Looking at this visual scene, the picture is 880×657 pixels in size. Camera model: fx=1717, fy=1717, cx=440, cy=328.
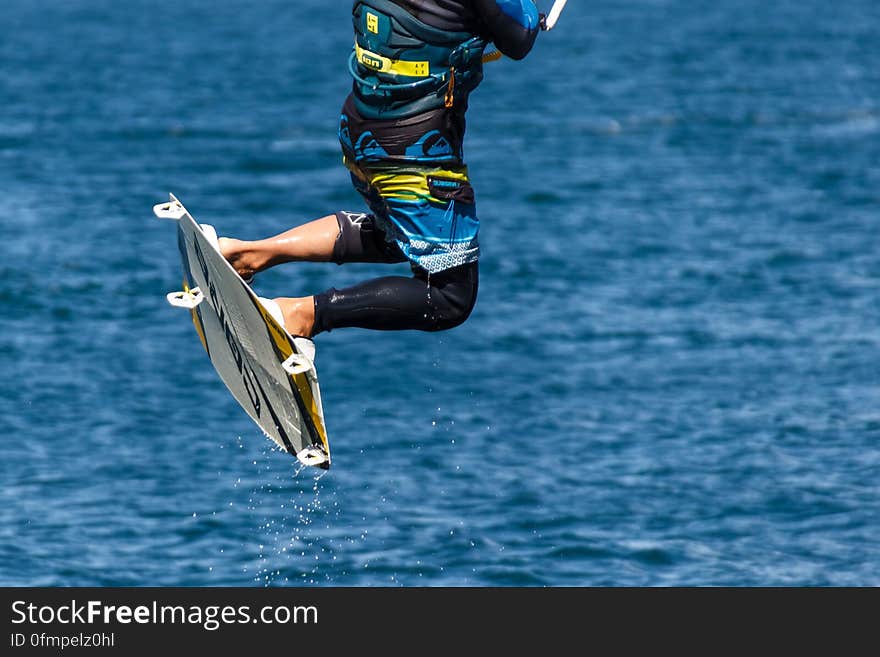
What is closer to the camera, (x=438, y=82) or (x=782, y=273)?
(x=438, y=82)

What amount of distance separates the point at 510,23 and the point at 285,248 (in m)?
2.09

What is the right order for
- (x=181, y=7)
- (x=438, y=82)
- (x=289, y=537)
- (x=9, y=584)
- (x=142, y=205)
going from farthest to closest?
(x=181, y=7) < (x=142, y=205) < (x=289, y=537) < (x=9, y=584) < (x=438, y=82)

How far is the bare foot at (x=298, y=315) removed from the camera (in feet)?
35.0

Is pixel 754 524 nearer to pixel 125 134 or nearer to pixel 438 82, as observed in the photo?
pixel 438 82

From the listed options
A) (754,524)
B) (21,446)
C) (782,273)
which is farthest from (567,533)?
(782,273)

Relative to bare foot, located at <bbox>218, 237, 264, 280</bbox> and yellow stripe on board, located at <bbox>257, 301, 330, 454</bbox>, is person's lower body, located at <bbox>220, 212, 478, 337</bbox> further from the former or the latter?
yellow stripe on board, located at <bbox>257, 301, 330, 454</bbox>

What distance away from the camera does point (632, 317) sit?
37812 mm

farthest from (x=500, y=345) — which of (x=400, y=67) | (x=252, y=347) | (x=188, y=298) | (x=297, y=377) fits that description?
→ (x=400, y=67)

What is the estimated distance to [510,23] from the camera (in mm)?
10266

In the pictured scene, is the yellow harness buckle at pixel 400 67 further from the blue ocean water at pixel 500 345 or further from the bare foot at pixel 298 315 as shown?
the blue ocean water at pixel 500 345

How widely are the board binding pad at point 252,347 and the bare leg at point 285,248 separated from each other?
156 millimetres

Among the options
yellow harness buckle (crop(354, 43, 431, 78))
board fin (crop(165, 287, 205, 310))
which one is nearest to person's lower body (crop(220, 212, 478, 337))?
board fin (crop(165, 287, 205, 310))

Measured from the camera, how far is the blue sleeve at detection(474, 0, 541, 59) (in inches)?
401

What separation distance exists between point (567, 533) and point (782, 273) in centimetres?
1669
